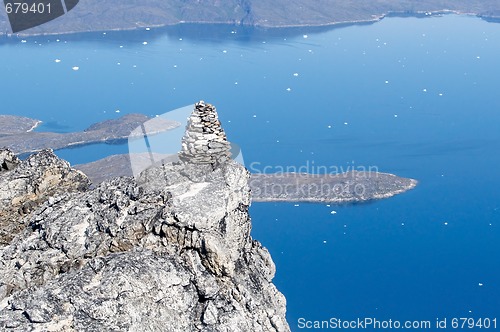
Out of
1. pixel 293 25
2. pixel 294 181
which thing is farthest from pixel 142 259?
pixel 293 25

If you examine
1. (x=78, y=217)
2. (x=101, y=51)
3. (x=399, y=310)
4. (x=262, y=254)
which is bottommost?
(x=399, y=310)

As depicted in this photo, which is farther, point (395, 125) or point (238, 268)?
point (395, 125)

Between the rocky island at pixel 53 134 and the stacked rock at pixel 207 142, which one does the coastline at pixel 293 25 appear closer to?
the rocky island at pixel 53 134

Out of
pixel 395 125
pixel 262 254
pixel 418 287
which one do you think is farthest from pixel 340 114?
pixel 262 254

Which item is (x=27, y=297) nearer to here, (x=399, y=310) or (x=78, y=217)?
(x=78, y=217)

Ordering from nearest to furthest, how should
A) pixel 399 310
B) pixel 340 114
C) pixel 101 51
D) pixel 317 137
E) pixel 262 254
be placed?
pixel 262 254
pixel 399 310
pixel 317 137
pixel 340 114
pixel 101 51

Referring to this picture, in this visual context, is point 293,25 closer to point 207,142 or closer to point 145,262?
point 207,142
